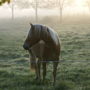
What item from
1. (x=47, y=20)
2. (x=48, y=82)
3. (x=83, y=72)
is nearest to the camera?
(x=48, y=82)

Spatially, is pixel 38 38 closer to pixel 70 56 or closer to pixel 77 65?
pixel 77 65

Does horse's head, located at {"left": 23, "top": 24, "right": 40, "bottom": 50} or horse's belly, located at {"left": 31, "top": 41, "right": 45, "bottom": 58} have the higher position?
horse's head, located at {"left": 23, "top": 24, "right": 40, "bottom": 50}

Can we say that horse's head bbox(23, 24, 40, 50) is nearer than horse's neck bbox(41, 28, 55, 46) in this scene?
Yes

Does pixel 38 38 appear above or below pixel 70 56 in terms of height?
above

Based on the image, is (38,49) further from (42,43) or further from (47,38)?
(47,38)

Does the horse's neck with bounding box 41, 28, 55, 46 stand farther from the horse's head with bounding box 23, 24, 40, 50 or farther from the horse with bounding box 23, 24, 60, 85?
the horse's head with bounding box 23, 24, 40, 50

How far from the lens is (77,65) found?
45.9 feet

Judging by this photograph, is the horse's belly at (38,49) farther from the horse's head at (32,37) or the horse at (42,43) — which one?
the horse's head at (32,37)

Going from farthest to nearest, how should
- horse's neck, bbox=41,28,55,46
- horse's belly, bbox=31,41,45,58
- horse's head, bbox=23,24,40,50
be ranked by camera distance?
horse's belly, bbox=31,41,45,58
horse's neck, bbox=41,28,55,46
horse's head, bbox=23,24,40,50

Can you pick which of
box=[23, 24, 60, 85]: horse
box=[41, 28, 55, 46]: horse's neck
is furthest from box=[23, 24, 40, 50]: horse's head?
box=[41, 28, 55, 46]: horse's neck

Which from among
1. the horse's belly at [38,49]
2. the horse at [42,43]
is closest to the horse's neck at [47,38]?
the horse at [42,43]

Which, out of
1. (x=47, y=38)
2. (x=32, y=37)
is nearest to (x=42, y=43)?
(x=47, y=38)

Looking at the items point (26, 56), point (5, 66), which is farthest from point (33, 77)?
point (26, 56)

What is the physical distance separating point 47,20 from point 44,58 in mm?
52871
